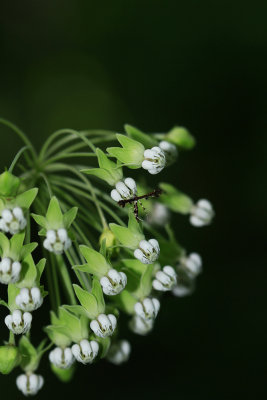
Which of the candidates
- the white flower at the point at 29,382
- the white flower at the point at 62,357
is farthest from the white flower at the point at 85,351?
the white flower at the point at 29,382

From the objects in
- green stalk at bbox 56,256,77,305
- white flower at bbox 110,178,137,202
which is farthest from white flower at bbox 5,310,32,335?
white flower at bbox 110,178,137,202

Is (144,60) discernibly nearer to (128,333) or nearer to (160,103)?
(160,103)

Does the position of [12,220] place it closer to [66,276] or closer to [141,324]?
[66,276]

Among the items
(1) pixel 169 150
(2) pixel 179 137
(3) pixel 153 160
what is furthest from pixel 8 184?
(2) pixel 179 137

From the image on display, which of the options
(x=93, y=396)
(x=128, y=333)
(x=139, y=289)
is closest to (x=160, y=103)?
(x=128, y=333)

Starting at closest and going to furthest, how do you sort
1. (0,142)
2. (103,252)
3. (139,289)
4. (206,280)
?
(103,252) → (139,289) → (206,280) → (0,142)

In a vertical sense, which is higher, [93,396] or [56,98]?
[56,98]
